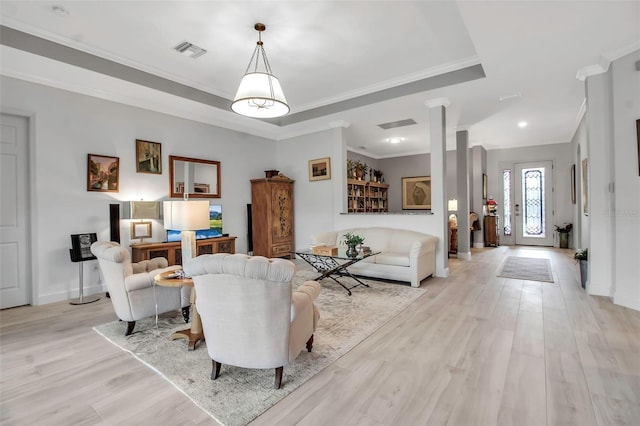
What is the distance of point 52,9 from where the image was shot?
2996mm

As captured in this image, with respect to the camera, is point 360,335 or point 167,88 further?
point 167,88

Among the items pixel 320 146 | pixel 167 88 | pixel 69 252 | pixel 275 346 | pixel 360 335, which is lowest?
pixel 360 335

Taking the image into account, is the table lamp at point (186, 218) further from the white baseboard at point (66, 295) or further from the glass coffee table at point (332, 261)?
the white baseboard at point (66, 295)

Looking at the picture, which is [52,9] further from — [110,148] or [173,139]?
[173,139]

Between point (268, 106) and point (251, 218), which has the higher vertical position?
point (268, 106)

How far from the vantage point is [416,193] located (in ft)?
31.9

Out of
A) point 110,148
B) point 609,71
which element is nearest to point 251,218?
point 110,148

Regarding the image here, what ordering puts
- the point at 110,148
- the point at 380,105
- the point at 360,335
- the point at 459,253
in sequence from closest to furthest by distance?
the point at 360,335
the point at 110,148
the point at 380,105
the point at 459,253

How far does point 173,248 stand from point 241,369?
123 inches

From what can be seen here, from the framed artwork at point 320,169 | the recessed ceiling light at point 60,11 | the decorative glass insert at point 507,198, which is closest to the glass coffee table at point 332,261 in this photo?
the framed artwork at point 320,169

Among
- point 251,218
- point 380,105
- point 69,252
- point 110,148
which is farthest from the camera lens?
point 251,218

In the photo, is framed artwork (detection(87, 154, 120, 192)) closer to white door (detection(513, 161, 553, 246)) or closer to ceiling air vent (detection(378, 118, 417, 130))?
ceiling air vent (detection(378, 118, 417, 130))

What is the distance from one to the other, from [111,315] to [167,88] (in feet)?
10.4

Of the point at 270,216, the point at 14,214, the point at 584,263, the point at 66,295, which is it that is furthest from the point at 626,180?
the point at 14,214
